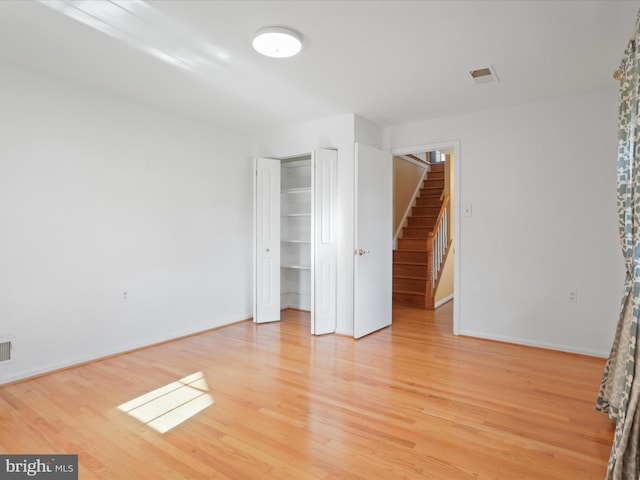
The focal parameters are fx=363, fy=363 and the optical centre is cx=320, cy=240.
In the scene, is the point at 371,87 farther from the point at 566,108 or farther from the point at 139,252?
the point at 139,252

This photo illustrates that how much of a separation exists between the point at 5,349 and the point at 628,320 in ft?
13.8

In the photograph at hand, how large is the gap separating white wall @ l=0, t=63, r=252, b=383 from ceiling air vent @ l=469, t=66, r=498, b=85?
114 inches

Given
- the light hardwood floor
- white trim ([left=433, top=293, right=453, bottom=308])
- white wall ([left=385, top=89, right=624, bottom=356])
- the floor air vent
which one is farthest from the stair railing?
the floor air vent

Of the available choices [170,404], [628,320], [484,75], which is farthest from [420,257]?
[170,404]

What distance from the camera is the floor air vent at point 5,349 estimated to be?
2770 millimetres

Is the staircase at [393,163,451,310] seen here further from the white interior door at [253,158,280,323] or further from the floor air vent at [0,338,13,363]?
the floor air vent at [0,338,13,363]

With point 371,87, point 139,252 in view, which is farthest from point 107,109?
point 371,87

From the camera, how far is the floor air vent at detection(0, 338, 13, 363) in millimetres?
2770

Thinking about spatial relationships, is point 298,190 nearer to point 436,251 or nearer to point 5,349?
point 436,251

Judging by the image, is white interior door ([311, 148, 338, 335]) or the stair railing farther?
the stair railing

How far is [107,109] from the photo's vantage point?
3.38 meters

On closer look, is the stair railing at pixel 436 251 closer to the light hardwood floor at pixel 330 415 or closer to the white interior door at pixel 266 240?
the light hardwood floor at pixel 330 415

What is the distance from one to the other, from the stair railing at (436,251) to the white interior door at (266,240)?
2.30 m

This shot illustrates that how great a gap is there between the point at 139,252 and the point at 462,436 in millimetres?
3202
